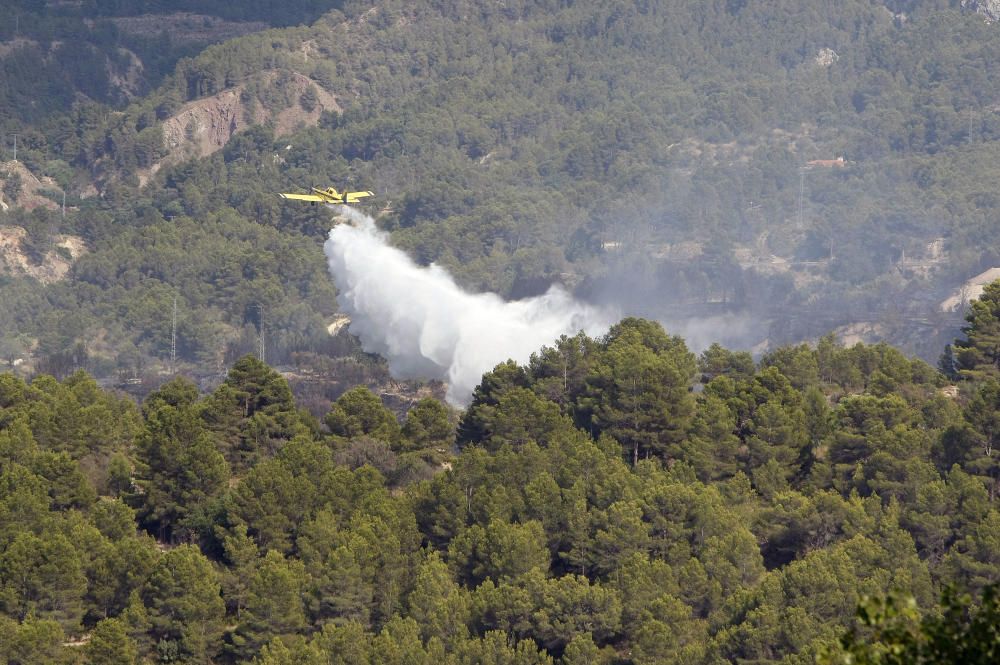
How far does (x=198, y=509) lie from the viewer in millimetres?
126500

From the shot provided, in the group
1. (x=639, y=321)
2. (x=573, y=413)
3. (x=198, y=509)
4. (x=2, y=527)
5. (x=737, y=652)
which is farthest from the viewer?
(x=639, y=321)

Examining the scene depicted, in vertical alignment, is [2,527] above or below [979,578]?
below

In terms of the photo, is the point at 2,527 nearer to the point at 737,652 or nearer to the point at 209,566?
the point at 209,566

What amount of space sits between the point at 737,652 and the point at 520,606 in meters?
11.3

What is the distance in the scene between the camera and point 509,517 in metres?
121

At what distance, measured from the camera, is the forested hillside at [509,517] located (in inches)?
4269

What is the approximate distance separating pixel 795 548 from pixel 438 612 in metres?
17.4

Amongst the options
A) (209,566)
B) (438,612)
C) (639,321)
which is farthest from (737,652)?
(639,321)

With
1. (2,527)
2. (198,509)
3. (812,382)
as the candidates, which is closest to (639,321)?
(812,382)

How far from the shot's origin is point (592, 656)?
354 ft

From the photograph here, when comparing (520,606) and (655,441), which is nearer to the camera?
(520,606)

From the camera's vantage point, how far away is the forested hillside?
356 ft

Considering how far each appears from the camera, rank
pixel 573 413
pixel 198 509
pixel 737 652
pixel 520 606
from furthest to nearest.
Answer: pixel 573 413, pixel 198 509, pixel 520 606, pixel 737 652

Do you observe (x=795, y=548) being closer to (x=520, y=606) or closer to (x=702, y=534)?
(x=702, y=534)
